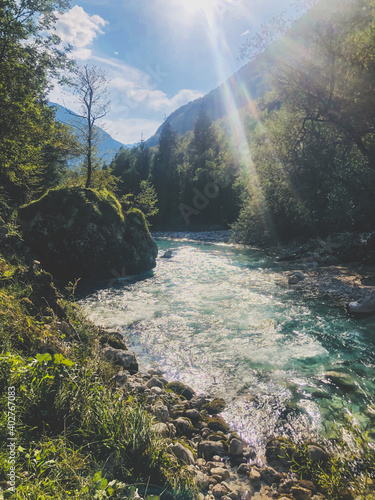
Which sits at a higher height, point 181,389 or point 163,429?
point 163,429

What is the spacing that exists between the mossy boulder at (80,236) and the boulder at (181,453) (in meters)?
12.6

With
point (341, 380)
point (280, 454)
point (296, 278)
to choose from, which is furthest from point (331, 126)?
point (280, 454)

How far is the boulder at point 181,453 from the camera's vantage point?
3.59m

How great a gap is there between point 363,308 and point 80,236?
1395 cm

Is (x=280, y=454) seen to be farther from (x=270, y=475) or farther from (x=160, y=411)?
(x=160, y=411)

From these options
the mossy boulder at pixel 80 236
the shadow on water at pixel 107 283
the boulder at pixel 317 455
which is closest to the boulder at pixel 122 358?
the boulder at pixel 317 455

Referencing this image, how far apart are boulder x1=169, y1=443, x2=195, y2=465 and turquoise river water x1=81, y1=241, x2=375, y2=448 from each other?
137 centimetres

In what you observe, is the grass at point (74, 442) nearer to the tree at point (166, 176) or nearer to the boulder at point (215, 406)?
the boulder at point (215, 406)

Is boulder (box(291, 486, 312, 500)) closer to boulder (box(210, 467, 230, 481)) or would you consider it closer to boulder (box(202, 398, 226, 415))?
boulder (box(210, 467, 230, 481))

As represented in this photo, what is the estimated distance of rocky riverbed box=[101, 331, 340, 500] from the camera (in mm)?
3416

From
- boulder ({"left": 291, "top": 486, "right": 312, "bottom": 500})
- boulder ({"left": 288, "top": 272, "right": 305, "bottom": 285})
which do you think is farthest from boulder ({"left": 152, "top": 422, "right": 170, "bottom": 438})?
boulder ({"left": 288, "top": 272, "right": 305, "bottom": 285})

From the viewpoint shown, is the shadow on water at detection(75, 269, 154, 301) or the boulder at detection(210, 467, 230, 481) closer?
the boulder at detection(210, 467, 230, 481)

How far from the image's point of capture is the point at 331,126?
20609mm

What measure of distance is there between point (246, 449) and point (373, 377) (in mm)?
3727
